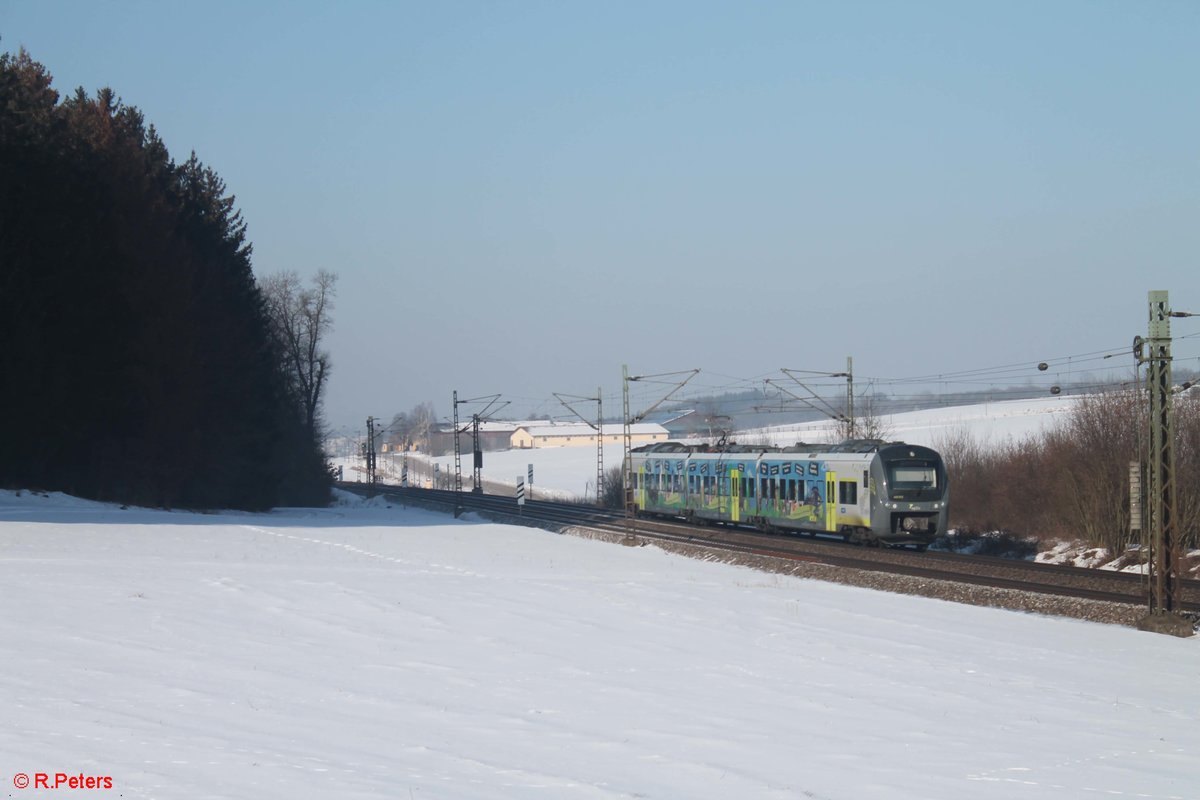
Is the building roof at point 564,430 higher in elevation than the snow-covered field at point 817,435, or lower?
higher

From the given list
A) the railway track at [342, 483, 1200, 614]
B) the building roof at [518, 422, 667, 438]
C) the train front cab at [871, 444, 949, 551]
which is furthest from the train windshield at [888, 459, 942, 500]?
the building roof at [518, 422, 667, 438]

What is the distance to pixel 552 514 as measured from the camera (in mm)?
54656

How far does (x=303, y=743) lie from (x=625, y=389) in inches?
1157

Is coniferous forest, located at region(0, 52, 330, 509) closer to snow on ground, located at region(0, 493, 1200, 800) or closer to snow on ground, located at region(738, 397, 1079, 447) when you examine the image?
snow on ground, located at region(0, 493, 1200, 800)

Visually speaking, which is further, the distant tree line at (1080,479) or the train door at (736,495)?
the train door at (736,495)

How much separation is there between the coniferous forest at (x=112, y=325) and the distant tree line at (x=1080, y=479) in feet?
97.5

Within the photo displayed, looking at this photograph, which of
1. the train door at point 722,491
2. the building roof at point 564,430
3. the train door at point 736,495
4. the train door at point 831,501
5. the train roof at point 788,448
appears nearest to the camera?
the train roof at point 788,448

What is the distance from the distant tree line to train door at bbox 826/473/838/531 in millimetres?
7172

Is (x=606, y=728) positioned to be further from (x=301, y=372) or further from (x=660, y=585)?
(x=301, y=372)

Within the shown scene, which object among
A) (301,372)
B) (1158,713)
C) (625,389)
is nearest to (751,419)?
(301,372)

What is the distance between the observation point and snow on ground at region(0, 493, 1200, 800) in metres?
9.12

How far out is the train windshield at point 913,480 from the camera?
3256 cm

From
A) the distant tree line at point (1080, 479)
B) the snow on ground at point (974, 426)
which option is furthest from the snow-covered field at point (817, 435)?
the distant tree line at point (1080, 479)

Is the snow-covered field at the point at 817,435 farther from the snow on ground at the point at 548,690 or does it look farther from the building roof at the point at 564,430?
the snow on ground at the point at 548,690
